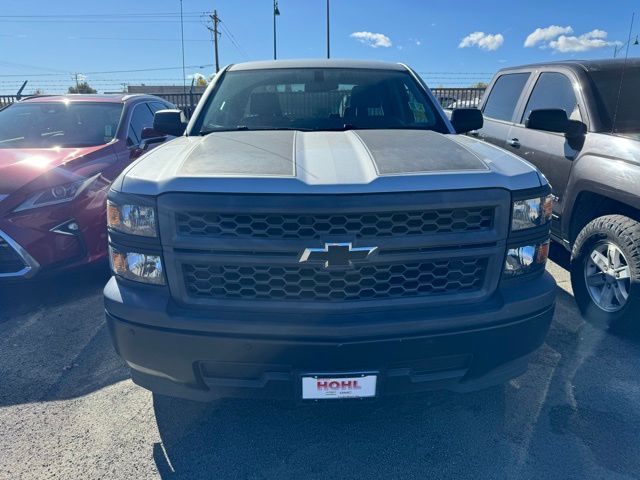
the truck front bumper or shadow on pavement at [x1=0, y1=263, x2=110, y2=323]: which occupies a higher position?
the truck front bumper

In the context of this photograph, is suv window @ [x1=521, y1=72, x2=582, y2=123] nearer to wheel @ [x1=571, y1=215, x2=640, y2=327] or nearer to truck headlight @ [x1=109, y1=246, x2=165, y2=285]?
wheel @ [x1=571, y1=215, x2=640, y2=327]

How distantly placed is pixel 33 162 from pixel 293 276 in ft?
10.2

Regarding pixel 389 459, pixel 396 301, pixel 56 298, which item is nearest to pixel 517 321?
pixel 396 301

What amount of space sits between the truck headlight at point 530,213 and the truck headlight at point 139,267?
1.54 metres

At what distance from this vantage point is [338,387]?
6.47 feet

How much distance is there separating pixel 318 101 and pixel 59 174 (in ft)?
7.28

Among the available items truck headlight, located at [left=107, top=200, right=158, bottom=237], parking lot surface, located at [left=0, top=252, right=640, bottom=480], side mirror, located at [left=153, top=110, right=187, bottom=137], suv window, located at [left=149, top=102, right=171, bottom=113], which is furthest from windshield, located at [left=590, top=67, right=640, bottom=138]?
suv window, located at [left=149, top=102, right=171, bottom=113]

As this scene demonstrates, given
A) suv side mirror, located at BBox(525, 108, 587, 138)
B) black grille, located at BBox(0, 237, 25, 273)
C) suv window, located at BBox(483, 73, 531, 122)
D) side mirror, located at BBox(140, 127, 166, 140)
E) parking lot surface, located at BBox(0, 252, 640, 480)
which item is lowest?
parking lot surface, located at BBox(0, 252, 640, 480)

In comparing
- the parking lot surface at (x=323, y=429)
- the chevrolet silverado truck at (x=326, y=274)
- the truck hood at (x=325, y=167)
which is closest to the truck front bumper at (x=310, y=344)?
the chevrolet silverado truck at (x=326, y=274)

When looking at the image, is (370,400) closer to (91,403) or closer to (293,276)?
(293,276)

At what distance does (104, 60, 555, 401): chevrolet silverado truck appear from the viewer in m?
1.88

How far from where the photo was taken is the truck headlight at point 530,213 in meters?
2.02

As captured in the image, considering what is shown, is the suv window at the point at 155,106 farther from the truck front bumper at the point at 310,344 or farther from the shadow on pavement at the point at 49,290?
the truck front bumper at the point at 310,344

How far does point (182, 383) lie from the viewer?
2047mm
